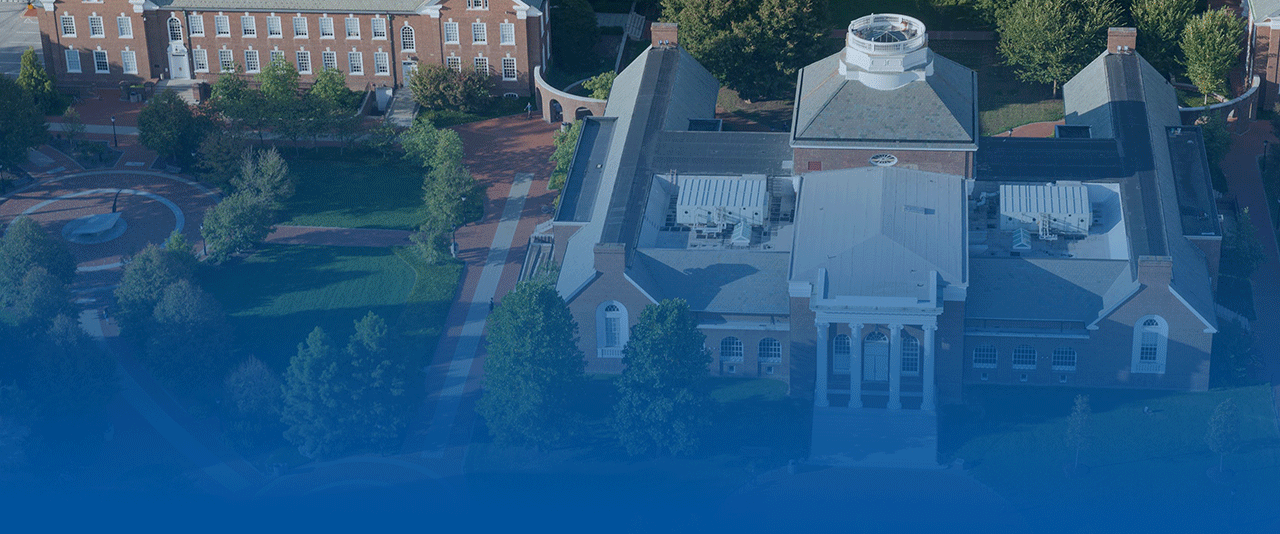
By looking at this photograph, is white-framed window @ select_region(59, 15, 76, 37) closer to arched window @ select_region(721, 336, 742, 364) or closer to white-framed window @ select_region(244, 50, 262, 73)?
white-framed window @ select_region(244, 50, 262, 73)

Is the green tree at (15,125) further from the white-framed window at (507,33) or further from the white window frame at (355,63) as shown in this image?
the white-framed window at (507,33)

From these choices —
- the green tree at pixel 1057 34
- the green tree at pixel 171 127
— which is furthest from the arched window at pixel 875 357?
the green tree at pixel 171 127

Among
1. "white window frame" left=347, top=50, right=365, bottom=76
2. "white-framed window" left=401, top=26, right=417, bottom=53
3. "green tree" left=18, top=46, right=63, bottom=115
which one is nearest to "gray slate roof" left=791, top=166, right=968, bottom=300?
"white-framed window" left=401, top=26, right=417, bottom=53

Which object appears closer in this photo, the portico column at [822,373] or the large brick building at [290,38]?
the portico column at [822,373]

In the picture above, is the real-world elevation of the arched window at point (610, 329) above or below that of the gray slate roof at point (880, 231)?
below

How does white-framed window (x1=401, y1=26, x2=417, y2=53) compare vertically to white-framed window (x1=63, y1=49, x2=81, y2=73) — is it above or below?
above

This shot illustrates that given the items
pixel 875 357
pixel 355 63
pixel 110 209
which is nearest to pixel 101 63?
pixel 355 63
